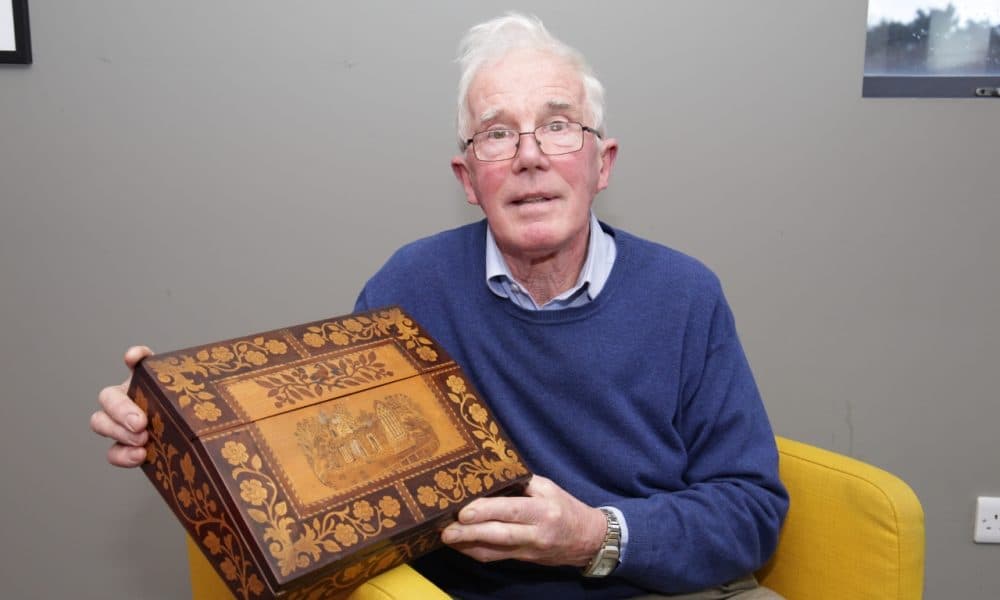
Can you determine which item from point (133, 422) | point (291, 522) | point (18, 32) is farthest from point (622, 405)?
point (18, 32)

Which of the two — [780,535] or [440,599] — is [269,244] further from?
[780,535]

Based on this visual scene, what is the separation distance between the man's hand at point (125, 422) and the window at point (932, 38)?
1.43 meters

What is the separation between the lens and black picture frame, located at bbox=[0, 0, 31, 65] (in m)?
1.49

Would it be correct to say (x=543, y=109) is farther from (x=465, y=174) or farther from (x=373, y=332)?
(x=373, y=332)

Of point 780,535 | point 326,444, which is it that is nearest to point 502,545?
point 326,444

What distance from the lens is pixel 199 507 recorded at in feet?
2.60

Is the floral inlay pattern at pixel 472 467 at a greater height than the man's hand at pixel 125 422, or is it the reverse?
the man's hand at pixel 125 422

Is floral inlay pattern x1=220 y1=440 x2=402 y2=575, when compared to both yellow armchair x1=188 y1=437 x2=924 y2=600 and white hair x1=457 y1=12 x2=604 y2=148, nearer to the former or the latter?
yellow armchair x1=188 y1=437 x2=924 y2=600

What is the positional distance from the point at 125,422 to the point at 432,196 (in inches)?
33.1

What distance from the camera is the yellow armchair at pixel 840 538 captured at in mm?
1031

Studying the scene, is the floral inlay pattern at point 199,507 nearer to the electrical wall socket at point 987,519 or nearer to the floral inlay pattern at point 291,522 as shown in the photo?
the floral inlay pattern at point 291,522

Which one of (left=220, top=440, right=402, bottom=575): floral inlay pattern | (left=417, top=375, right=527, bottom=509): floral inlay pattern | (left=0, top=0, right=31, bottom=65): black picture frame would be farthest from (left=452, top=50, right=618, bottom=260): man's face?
(left=0, top=0, right=31, bottom=65): black picture frame

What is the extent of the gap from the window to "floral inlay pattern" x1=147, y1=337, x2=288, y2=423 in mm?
1304

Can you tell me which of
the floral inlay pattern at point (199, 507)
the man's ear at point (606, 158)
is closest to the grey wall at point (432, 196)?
the man's ear at point (606, 158)
